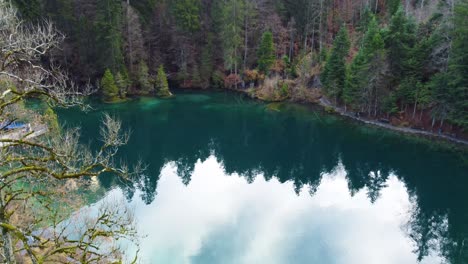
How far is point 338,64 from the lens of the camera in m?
43.8

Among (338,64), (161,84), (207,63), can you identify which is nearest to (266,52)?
(207,63)

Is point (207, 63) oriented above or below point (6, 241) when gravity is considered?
below

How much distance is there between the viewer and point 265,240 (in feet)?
75.0

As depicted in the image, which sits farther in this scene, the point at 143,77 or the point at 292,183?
the point at 143,77

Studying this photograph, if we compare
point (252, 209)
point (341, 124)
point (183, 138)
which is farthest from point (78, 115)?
point (341, 124)

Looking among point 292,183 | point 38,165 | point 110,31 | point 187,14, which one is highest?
point 187,14

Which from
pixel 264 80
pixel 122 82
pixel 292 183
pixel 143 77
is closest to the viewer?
pixel 292 183

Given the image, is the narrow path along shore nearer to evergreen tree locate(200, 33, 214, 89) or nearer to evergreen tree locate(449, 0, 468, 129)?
evergreen tree locate(449, 0, 468, 129)

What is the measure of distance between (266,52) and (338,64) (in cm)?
1177

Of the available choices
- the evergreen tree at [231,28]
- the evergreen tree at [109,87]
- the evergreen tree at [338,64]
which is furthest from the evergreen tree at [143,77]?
the evergreen tree at [338,64]

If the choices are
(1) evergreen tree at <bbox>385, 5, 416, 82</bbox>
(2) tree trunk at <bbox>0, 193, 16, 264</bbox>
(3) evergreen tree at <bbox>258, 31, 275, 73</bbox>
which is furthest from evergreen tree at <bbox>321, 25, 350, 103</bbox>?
(2) tree trunk at <bbox>0, 193, 16, 264</bbox>

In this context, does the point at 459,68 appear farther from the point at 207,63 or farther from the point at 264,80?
the point at 207,63

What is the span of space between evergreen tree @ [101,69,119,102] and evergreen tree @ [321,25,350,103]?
1072 inches

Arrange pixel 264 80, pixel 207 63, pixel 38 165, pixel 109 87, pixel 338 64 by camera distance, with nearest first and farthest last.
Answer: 1. pixel 38 165
2. pixel 338 64
3. pixel 109 87
4. pixel 264 80
5. pixel 207 63
